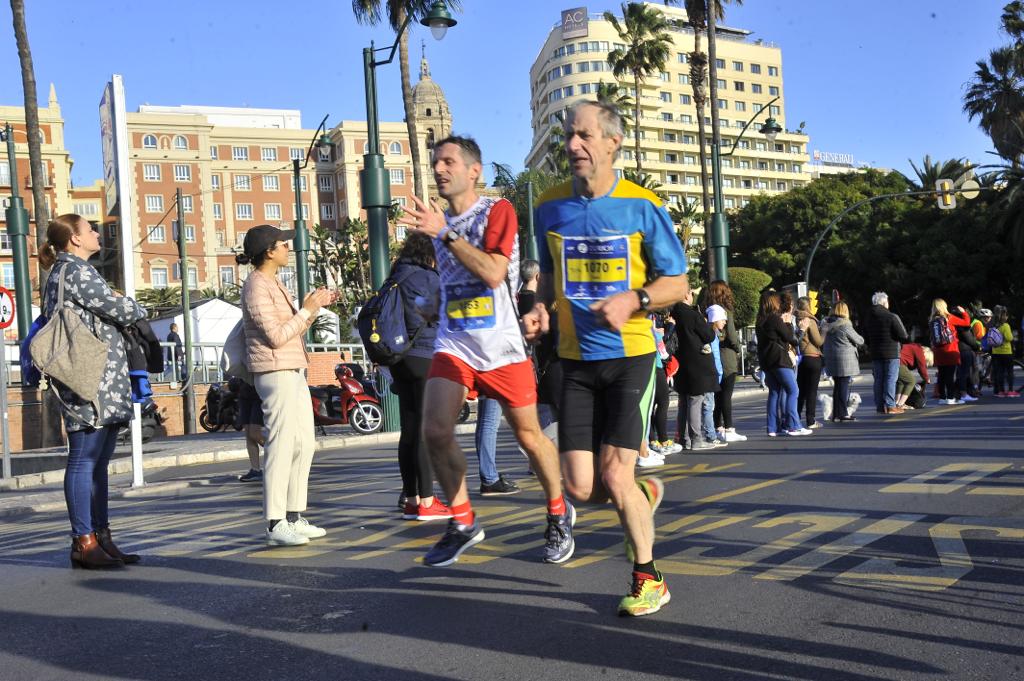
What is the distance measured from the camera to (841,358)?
48.1 feet

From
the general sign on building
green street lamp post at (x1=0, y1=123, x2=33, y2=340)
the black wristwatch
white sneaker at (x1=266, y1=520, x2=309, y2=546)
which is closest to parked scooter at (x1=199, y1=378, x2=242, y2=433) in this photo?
green street lamp post at (x1=0, y1=123, x2=33, y2=340)

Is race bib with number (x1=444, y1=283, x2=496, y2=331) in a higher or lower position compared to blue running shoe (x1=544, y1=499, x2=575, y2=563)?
higher

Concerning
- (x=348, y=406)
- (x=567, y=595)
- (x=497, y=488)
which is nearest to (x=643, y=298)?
(x=567, y=595)

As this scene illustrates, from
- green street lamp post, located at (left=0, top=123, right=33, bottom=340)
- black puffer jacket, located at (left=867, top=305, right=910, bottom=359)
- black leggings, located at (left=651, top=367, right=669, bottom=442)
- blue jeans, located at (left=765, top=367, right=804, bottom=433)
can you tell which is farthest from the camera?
green street lamp post, located at (left=0, top=123, right=33, bottom=340)

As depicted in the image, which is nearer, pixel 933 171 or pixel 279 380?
pixel 279 380

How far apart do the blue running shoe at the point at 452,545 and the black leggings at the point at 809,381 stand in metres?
9.20

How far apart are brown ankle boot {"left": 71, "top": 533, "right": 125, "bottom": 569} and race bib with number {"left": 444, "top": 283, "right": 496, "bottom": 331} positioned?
94.2 inches

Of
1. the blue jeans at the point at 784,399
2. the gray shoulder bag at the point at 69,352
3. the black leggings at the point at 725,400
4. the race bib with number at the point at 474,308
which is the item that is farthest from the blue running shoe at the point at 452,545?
the blue jeans at the point at 784,399

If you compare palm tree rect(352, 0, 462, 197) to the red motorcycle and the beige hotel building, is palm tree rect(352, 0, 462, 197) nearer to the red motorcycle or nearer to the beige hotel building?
the red motorcycle

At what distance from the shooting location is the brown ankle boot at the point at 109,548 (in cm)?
614

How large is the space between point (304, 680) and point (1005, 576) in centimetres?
300

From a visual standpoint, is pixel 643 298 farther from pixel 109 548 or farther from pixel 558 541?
pixel 109 548

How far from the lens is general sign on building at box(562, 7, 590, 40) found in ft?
376

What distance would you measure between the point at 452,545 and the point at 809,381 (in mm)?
9604
